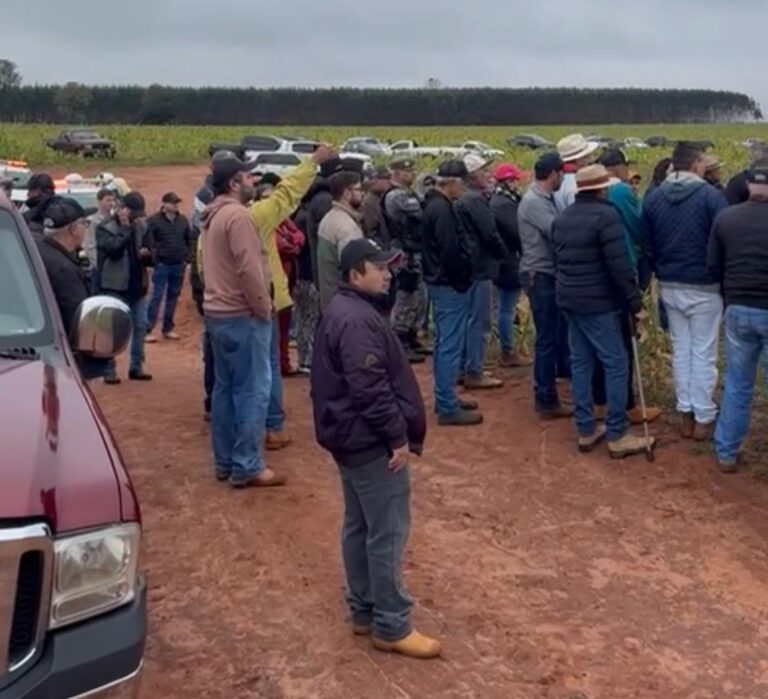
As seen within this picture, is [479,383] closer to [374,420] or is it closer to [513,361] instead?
[513,361]

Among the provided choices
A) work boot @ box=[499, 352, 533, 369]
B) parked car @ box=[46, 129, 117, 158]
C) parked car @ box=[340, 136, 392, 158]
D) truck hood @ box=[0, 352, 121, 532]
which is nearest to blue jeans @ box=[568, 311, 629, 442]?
work boot @ box=[499, 352, 533, 369]

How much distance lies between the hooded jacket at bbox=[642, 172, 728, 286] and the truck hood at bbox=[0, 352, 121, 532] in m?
4.98

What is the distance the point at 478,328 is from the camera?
9.77 m

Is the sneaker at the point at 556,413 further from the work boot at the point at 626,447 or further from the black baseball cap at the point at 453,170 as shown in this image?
the black baseball cap at the point at 453,170

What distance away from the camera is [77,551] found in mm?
3498

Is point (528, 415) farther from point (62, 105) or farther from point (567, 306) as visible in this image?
point (62, 105)

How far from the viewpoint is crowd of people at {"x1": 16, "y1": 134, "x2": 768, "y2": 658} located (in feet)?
17.0

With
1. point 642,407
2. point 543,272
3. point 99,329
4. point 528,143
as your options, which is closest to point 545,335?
point 543,272

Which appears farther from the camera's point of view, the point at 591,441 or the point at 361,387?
the point at 591,441

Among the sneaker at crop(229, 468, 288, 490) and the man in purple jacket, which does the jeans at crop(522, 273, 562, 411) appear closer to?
the sneaker at crop(229, 468, 288, 490)

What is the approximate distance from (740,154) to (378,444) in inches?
1654

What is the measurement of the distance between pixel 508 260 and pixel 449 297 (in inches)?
57.0

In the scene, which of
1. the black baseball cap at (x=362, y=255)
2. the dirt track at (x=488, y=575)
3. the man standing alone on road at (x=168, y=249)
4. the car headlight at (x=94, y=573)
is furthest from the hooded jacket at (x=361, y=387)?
the man standing alone on road at (x=168, y=249)

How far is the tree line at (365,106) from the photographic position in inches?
3241
